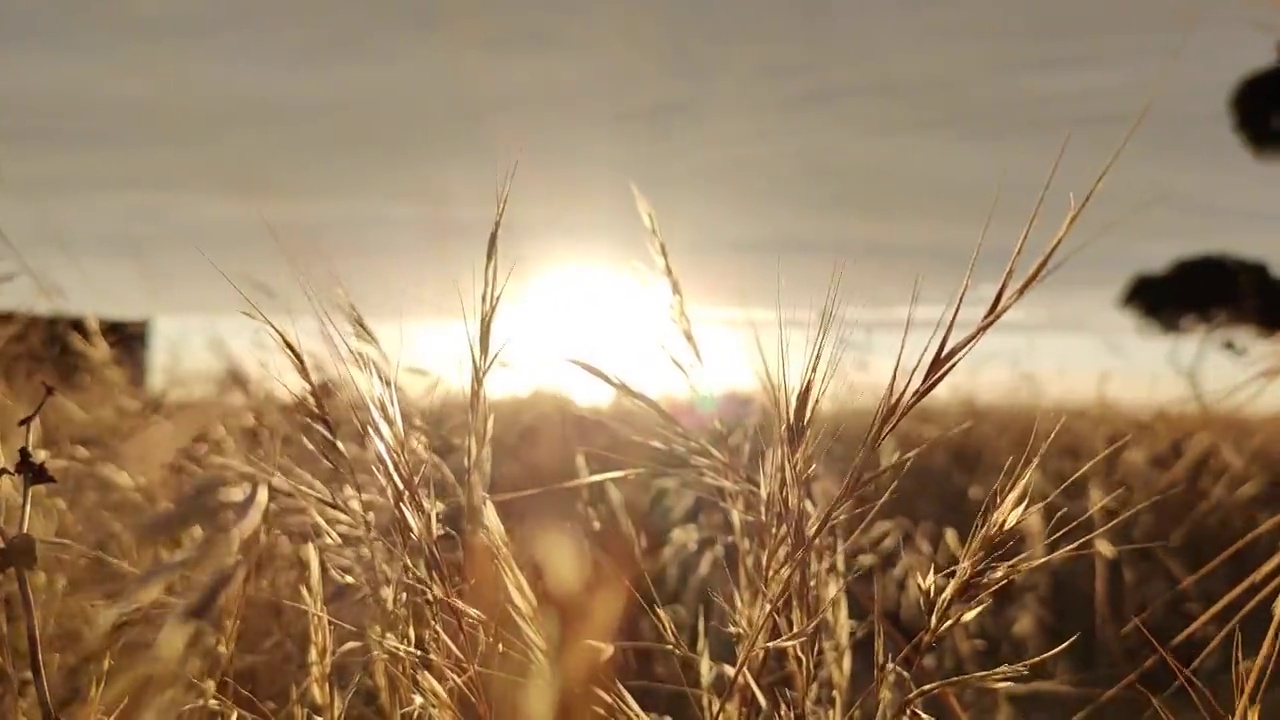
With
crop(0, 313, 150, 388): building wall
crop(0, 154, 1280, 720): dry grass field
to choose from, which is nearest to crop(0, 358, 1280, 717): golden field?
crop(0, 154, 1280, 720): dry grass field

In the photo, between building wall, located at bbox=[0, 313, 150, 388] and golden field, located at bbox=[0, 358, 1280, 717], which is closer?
golden field, located at bbox=[0, 358, 1280, 717]

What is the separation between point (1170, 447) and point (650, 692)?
5.76ft

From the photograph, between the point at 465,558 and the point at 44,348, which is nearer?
the point at 465,558

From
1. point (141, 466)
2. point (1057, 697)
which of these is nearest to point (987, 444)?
point (1057, 697)

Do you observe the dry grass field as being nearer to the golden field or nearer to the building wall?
the golden field

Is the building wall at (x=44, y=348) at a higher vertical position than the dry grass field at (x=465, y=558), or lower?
higher

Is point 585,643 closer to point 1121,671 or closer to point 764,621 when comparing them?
point 764,621

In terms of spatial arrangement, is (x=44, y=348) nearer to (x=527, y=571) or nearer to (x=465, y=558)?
(x=527, y=571)

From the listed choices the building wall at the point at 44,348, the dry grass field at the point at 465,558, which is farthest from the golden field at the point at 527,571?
the building wall at the point at 44,348

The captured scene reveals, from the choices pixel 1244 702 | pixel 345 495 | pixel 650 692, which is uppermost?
pixel 345 495

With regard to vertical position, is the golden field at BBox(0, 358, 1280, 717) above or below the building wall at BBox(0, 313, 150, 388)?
below

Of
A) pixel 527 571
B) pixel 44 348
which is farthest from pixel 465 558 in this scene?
pixel 44 348

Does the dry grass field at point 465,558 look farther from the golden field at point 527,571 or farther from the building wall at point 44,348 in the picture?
the building wall at point 44,348

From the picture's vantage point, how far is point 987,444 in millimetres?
3160
